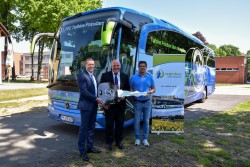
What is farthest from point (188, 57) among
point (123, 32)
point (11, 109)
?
point (11, 109)

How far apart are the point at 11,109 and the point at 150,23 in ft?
25.8

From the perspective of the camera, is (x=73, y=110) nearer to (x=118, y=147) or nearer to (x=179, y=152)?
(x=118, y=147)

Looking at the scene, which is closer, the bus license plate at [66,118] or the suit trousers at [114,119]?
the suit trousers at [114,119]

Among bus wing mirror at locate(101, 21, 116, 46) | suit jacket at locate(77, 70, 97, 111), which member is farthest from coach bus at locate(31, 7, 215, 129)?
suit jacket at locate(77, 70, 97, 111)

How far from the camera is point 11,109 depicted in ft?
38.0

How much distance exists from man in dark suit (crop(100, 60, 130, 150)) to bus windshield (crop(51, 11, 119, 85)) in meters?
0.58

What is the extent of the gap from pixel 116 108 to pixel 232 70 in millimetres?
53975

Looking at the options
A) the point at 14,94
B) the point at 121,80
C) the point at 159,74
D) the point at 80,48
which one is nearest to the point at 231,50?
the point at 14,94

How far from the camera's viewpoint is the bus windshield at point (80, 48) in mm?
6125

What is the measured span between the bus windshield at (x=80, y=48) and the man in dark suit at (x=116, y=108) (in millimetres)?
Answer: 581

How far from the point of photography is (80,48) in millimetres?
6465

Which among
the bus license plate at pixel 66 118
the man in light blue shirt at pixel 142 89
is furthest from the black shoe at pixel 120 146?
the bus license plate at pixel 66 118

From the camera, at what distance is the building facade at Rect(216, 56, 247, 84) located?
174 feet

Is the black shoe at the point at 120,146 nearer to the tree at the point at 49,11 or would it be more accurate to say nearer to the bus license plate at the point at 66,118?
the bus license plate at the point at 66,118
